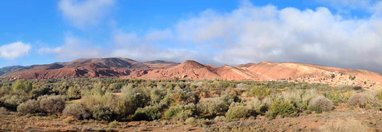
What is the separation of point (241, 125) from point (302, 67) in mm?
80226

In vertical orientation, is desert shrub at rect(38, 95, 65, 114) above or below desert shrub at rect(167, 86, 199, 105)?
below

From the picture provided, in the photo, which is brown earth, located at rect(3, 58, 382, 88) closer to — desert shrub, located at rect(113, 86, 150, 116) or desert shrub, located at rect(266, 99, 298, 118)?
desert shrub, located at rect(266, 99, 298, 118)

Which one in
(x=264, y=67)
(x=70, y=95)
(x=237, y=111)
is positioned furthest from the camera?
(x=264, y=67)

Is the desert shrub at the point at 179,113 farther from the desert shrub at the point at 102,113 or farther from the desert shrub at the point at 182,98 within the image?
the desert shrub at the point at 182,98

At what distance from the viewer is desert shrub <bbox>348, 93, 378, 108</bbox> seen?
42.1 metres

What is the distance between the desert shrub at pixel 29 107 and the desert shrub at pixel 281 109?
59.1ft

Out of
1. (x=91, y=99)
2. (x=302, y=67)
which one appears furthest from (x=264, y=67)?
(x=91, y=99)

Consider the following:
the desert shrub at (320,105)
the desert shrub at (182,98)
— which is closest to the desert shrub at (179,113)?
the desert shrub at (182,98)

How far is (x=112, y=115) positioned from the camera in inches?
1335

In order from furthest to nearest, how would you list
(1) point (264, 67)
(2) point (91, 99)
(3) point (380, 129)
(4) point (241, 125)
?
(1) point (264, 67)
(2) point (91, 99)
(4) point (241, 125)
(3) point (380, 129)

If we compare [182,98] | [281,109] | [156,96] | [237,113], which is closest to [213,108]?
[237,113]

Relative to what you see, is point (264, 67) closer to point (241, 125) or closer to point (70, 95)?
point (70, 95)

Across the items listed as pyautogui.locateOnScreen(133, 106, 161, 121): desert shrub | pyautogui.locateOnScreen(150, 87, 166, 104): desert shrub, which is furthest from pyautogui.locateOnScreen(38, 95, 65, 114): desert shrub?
pyautogui.locateOnScreen(150, 87, 166, 104): desert shrub

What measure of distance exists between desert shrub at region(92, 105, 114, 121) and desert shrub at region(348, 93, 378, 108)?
910 inches
